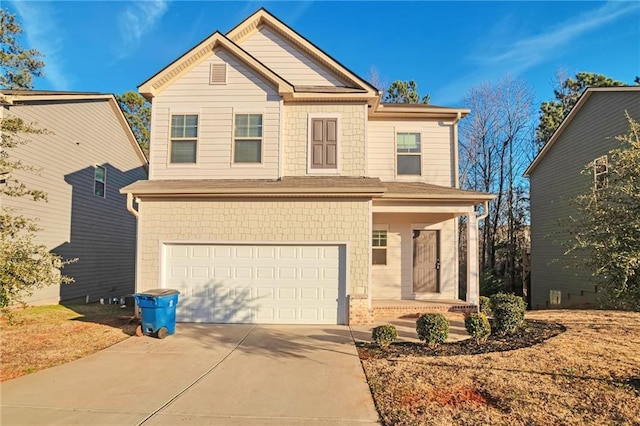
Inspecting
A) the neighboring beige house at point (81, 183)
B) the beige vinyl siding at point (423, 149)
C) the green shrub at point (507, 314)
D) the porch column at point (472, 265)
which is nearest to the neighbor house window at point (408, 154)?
the beige vinyl siding at point (423, 149)

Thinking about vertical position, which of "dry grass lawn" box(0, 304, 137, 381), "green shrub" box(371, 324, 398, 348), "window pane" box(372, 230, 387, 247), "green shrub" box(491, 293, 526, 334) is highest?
"window pane" box(372, 230, 387, 247)

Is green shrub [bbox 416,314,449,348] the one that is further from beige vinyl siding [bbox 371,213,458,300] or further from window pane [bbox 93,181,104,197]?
window pane [bbox 93,181,104,197]

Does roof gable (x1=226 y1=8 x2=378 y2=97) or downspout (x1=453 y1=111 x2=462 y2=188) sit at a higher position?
roof gable (x1=226 y1=8 x2=378 y2=97)

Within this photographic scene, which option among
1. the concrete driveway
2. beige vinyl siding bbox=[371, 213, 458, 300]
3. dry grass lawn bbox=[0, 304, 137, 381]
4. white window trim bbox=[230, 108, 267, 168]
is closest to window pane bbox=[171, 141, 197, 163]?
white window trim bbox=[230, 108, 267, 168]

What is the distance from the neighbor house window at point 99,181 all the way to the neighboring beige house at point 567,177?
16.4m

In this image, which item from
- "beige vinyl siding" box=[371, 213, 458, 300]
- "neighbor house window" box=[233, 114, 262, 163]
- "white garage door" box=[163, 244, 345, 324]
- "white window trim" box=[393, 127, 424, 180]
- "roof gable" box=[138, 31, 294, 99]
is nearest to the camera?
"white garage door" box=[163, 244, 345, 324]

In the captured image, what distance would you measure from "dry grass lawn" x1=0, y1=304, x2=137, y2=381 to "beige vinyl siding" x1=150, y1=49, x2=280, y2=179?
408 centimetres

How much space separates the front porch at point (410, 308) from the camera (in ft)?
35.0

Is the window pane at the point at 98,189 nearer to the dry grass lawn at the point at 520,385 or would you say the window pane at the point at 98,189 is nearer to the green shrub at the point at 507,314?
the dry grass lawn at the point at 520,385

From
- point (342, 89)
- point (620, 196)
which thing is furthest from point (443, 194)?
point (620, 196)

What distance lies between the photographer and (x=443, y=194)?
Answer: 10773mm

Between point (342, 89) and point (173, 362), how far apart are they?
26.9 ft

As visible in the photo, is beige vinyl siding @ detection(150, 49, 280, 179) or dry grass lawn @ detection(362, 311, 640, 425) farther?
beige vinyl siding @ detection(150, 49, 280, 179)

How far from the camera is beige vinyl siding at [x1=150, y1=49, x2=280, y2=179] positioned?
35.6ft
